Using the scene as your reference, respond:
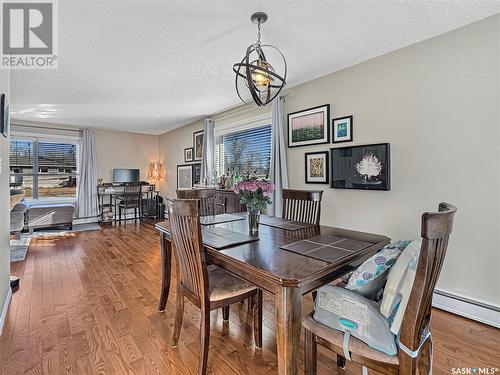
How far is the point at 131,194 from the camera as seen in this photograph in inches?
241

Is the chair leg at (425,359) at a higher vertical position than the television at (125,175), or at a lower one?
lower

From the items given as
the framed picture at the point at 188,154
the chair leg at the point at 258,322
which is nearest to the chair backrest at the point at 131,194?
the framed picture at the point at 188,154

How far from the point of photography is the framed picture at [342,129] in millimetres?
2893

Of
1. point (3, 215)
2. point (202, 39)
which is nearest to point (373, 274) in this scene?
point (202, 39)

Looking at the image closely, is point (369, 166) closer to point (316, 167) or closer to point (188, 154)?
point (316, 167)

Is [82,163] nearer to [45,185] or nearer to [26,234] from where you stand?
[45,185]

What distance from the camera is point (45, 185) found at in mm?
6074

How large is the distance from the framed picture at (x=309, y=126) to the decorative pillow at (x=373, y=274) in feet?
7.15

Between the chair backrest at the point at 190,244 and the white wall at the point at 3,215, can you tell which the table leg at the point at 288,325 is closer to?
the chair backrest at the point at 190,244

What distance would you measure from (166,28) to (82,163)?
17.5ft

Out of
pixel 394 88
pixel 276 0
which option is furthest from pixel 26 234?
pixel 394 88
